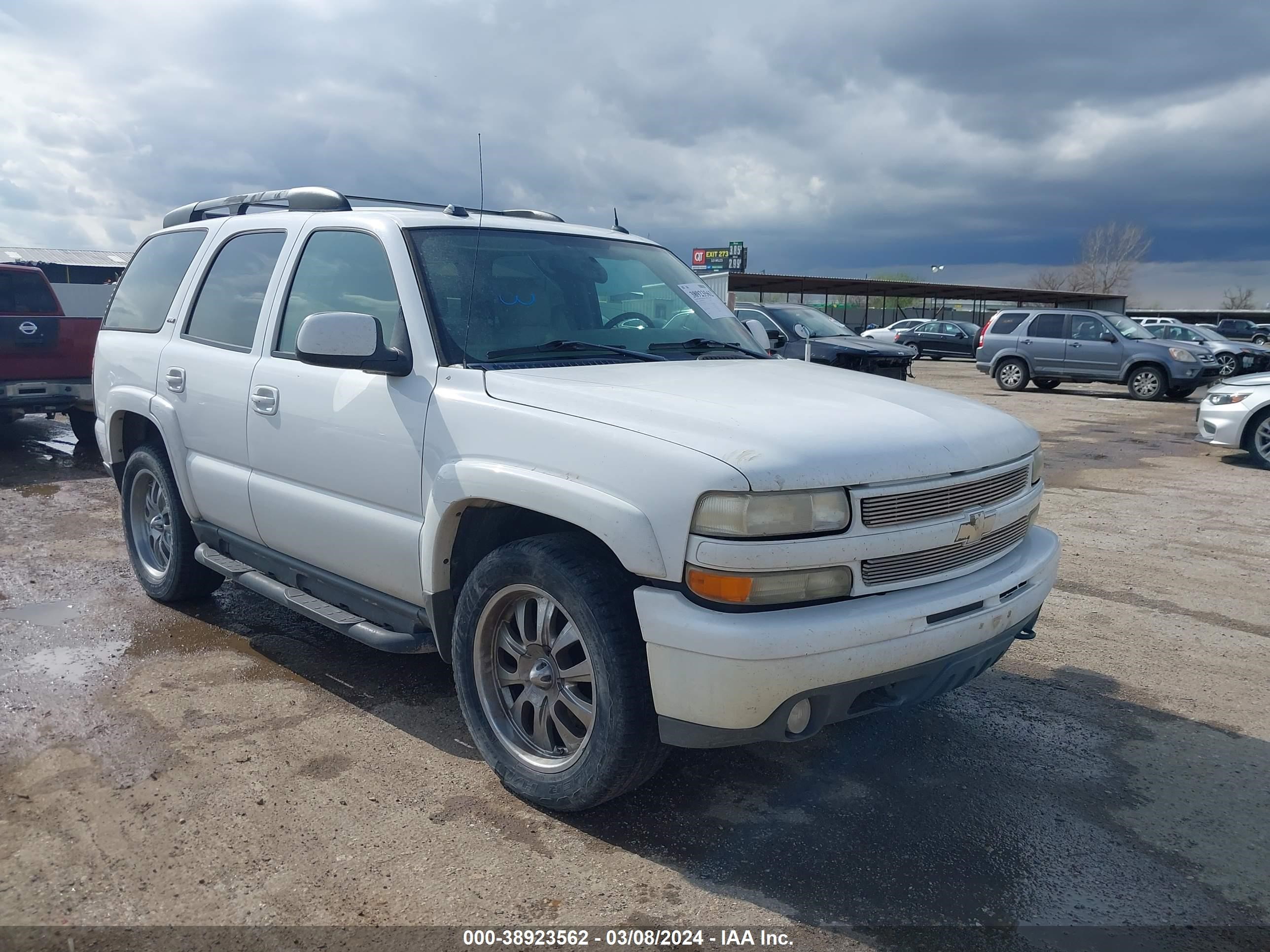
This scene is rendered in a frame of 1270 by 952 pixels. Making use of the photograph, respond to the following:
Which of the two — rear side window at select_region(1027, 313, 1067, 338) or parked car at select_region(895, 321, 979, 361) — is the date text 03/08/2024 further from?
parked car at select_region(895, 321, 979, 361)

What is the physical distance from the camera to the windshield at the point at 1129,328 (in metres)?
19.5

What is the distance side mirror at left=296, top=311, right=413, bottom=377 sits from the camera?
3.17 meters

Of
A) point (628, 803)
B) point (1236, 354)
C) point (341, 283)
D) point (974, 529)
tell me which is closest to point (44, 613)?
point (341, 283)

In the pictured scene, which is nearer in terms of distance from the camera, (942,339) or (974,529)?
(974,529)

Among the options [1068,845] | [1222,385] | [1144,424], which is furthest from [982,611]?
[1144,424]

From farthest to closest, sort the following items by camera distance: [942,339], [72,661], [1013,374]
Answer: [942,339] → [1013,374] → [72,661]

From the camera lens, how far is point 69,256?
6050 centimetres

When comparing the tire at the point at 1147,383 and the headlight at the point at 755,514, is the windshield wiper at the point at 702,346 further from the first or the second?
the tire at the point at 1147,383

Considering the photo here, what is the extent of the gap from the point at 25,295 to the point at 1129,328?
19.1 metres

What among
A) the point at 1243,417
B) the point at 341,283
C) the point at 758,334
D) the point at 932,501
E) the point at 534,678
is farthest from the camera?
the point at 1243,417

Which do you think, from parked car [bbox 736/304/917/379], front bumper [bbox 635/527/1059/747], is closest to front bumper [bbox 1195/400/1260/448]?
parked car [bbox 736/304/917/379]

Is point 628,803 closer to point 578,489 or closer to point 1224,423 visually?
point 578,489

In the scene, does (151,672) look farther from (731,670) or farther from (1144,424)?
(1144,424)

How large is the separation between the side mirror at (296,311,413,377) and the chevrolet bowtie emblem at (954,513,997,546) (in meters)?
1.96
